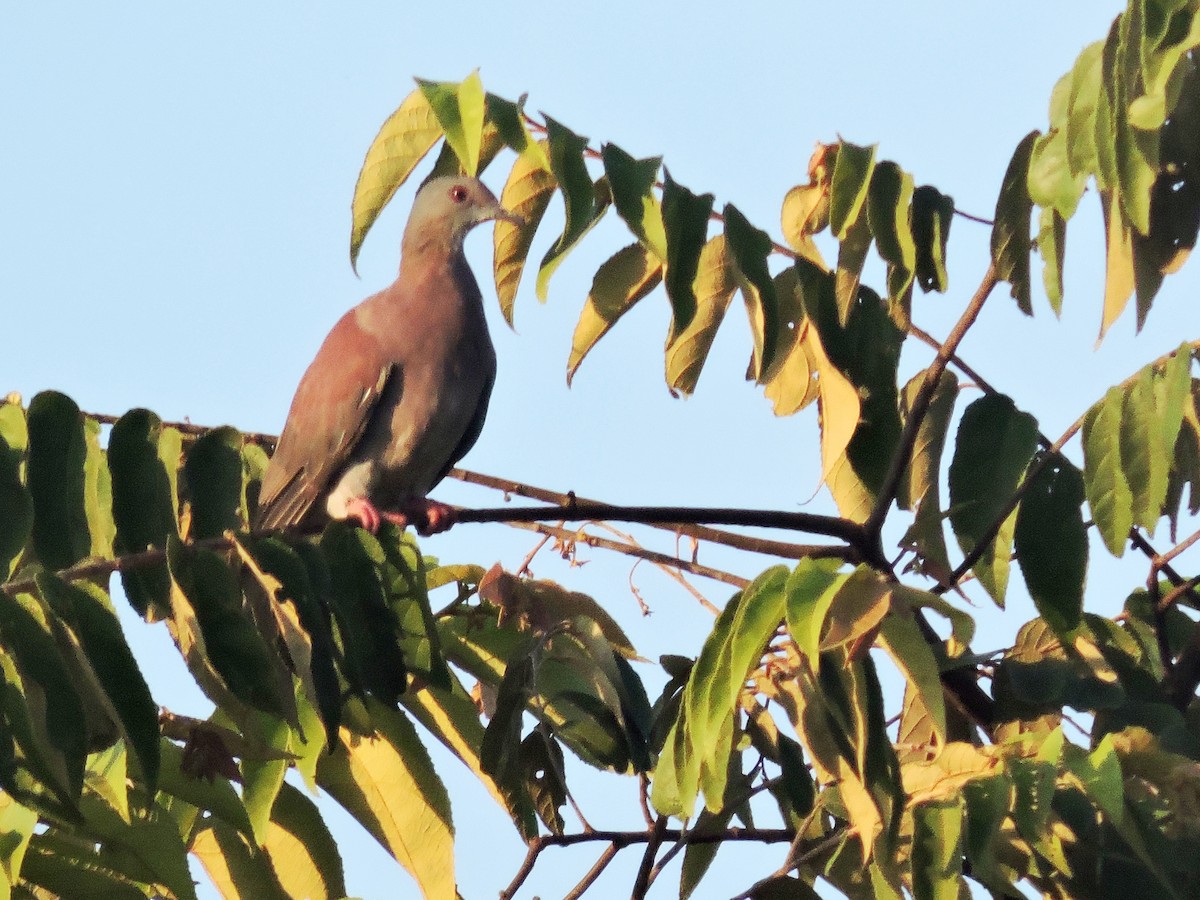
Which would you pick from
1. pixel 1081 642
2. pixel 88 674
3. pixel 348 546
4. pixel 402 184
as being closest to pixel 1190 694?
pixel 1081 642

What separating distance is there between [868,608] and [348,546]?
94cm

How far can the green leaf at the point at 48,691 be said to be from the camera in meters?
2.32

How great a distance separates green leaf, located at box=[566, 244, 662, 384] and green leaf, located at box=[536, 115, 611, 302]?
483 millimetres

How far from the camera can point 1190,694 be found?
3.20 metres

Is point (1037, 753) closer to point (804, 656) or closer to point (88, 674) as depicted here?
point (804, 656)

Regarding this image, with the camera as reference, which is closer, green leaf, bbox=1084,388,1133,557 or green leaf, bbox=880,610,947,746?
green leaf, bbox=880,610,947,746

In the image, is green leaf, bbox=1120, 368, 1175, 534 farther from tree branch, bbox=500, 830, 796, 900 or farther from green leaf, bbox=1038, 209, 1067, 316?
tree branch, bbox=500, 830, 796, 900

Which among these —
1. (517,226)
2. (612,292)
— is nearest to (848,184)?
(612,292)

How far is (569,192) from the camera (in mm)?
2854

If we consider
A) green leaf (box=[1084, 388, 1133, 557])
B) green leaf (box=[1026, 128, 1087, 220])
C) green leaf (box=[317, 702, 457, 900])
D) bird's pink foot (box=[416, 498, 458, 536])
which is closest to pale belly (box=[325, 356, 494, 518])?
bird's pink foot (box=[416, 498, 458, 536])

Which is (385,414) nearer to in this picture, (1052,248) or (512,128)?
(512,128)

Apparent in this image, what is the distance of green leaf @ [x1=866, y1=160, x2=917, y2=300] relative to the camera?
3119 millimetres

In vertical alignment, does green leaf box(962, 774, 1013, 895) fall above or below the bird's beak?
below

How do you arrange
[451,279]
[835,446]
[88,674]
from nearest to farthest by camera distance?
[88,674] → [835,446] → [451,279]
